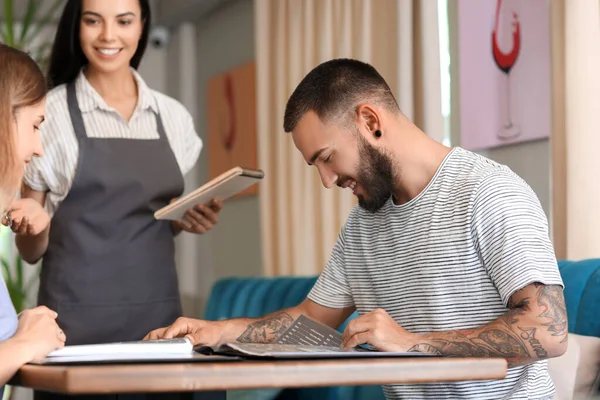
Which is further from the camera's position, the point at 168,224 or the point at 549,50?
the point at 549,50

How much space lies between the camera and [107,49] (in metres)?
2.49

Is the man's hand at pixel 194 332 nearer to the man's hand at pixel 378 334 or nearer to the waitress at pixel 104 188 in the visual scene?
the man's hand at pixel 378 334

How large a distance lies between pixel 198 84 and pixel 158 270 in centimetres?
372

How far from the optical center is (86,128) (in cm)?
249

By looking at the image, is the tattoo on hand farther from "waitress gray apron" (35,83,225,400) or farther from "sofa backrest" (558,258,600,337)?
"sofa backrest" (558,258,600,337)

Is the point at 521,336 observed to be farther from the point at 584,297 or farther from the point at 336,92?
the point at 584,297

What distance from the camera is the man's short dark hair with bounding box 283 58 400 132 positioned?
1.86 meters

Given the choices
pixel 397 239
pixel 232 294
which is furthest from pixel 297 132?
pixel 232 294

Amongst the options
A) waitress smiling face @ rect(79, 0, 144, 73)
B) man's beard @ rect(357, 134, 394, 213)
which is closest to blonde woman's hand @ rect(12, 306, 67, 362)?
man's beard @ rect(357, 134, 394, 213)

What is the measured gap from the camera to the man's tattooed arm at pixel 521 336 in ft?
4.98

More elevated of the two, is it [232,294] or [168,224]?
[168,224]

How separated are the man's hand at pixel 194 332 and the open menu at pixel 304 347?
1.8 inches

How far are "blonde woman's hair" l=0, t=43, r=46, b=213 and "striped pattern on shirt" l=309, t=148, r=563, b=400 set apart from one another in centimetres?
77

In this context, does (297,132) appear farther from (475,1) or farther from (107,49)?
(475,1)
